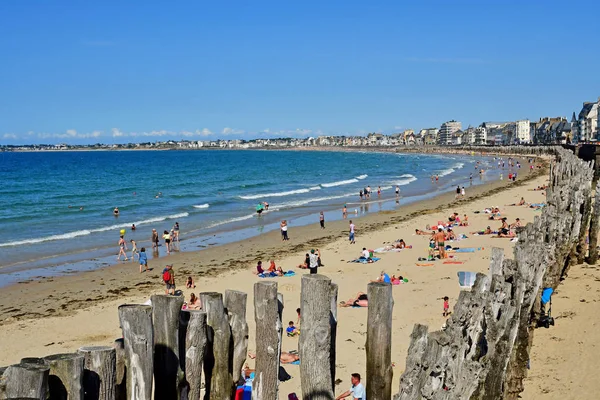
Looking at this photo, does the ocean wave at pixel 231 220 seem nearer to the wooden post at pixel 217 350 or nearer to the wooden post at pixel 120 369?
the wooden post at pixel 217 350

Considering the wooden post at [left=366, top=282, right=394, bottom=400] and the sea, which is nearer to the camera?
the wooden post at [left=366, top=282, right=394, bottom=400]

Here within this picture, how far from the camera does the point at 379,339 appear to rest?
5.51 metres

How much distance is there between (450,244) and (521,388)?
52.9ft

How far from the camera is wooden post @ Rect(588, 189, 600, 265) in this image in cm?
1791

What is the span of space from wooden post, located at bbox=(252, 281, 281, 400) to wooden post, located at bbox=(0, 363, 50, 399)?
Answer: 75.1 inches

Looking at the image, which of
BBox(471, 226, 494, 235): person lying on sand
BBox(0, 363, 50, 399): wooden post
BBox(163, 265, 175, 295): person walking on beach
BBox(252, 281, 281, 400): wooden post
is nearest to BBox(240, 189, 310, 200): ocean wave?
BBox(471, 226, 494, 235): person lying on sand

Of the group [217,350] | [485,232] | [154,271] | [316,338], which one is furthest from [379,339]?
[485,232]

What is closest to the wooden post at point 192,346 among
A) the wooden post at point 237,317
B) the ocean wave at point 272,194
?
the wooden post at point 237,317

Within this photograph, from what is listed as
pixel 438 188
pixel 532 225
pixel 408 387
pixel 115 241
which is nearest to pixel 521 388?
pixel 532 225

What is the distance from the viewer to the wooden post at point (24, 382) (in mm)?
3699

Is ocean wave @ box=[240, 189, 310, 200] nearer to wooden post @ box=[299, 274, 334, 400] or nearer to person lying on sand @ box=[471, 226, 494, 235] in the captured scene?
person lying on sand @ box=[471, 226, 494, 235]

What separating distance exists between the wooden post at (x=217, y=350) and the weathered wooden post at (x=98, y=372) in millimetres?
1080

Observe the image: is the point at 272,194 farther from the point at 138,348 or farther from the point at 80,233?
the point at 138,348

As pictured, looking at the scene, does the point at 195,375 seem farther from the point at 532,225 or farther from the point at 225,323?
the point at 532,225
